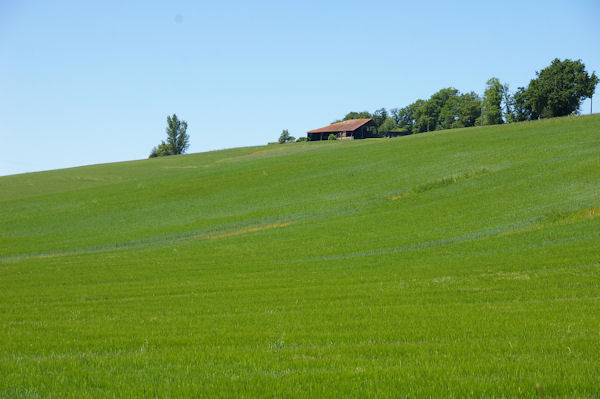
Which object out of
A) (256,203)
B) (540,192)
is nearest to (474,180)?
(540,192)

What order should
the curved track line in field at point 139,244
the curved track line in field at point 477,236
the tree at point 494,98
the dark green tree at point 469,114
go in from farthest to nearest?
the dark green tree at point 469,114
the tree at point 494,98
the curved track line in field at point 139,244
the curved track line in field at point 477,236

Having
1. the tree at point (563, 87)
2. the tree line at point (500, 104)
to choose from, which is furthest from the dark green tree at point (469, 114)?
the tree at point (563, 87)

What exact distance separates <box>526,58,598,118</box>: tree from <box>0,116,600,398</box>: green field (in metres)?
47.3

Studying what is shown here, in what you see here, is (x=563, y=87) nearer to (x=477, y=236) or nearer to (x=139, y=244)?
(x=477, y=236)

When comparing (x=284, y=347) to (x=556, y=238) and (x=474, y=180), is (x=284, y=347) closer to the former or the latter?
(x=556, y=238)

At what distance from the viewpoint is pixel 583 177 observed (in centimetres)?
3559

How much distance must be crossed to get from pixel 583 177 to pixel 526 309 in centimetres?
2795

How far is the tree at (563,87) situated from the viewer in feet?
313

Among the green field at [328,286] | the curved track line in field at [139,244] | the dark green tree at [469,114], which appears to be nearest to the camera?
the green field at [328,286]

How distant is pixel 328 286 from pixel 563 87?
95.2m

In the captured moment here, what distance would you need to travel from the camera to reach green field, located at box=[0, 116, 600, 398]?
23.7 feet

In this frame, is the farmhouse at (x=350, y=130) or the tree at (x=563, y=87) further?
the farmhouse at (x=350, y=130)

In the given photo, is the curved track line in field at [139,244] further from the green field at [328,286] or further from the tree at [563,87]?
the tree at [563,87]

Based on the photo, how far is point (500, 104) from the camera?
5359 inches
